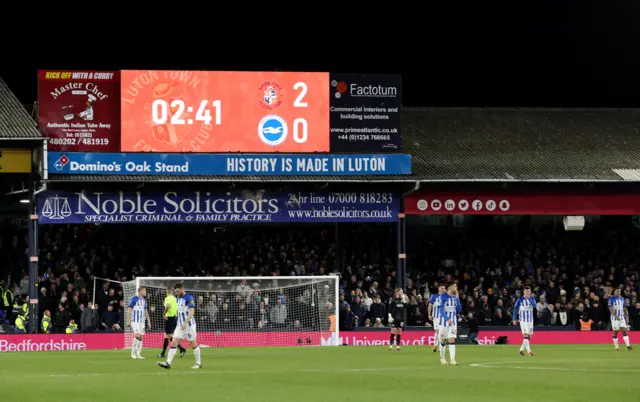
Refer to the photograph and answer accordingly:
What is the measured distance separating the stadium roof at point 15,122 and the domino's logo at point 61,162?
123 centimetres

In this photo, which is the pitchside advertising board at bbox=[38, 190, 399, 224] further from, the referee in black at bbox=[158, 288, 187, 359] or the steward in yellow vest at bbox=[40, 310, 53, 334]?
the referee in black at bbox=[158, 288, 187, 359]

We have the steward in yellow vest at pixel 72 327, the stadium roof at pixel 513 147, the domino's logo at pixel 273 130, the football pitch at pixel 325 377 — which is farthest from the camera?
the stadium roof at pixel 513 147

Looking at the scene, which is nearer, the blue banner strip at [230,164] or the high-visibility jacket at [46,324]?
the high-visibility jacket at [46,324]

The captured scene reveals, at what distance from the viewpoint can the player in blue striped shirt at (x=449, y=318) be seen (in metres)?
29.2

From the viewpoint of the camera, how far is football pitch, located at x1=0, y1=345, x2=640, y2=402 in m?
20.2

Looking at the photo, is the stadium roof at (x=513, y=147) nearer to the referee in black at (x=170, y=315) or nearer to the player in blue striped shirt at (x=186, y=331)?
the referee in black at (x=170, y=315)

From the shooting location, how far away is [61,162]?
4209cm

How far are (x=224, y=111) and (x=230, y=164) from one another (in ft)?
6.15

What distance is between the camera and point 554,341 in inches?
1768

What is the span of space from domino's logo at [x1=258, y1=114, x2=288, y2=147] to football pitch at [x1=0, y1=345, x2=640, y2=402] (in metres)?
10.0

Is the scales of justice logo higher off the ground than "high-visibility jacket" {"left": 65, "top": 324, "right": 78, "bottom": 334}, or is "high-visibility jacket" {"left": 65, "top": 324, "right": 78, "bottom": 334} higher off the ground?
the scales of justice logo

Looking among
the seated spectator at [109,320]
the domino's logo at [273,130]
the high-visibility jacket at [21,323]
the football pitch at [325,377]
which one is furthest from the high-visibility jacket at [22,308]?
the domino's logo at [273,130]

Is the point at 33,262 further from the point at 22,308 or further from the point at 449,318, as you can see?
the point at 449,318

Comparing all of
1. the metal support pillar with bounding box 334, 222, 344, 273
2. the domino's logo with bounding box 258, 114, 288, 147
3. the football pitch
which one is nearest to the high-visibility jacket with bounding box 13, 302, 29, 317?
the football pitch
